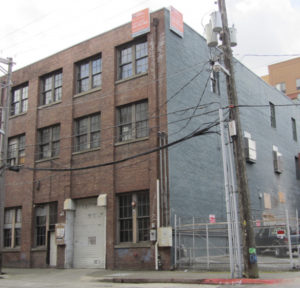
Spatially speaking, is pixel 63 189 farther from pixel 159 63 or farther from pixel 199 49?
pixel 199 49

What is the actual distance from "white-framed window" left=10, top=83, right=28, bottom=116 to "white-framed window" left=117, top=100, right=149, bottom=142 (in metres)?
8.49

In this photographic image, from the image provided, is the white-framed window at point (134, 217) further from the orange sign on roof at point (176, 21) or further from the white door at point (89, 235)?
the orange sign on roof at point (176, 21)

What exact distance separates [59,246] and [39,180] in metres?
4.29

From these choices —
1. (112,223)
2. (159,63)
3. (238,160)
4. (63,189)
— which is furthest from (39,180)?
(238,160)

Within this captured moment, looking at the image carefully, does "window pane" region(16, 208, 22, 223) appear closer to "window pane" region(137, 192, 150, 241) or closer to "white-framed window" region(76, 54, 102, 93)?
"white-framed window" region(76, 54, 102, 93)

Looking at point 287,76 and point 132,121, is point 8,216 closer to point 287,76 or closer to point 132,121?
point 132,121

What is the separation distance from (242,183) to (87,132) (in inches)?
455

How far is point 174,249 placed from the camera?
19.2m

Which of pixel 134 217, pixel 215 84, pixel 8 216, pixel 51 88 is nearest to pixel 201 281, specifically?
pixel 134 217

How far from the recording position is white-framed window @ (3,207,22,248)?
26.0m

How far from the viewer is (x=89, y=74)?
24812mm

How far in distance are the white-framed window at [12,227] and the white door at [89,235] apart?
4.75 metres

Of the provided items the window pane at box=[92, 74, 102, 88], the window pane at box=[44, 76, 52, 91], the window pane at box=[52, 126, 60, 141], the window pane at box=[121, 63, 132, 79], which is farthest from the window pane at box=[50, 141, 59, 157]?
the window pane at box=[121, 63, 132, 79]

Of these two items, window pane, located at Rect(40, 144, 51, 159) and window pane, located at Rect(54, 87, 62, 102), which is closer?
window pane, located at Rect(40, 144, 51, 159)
